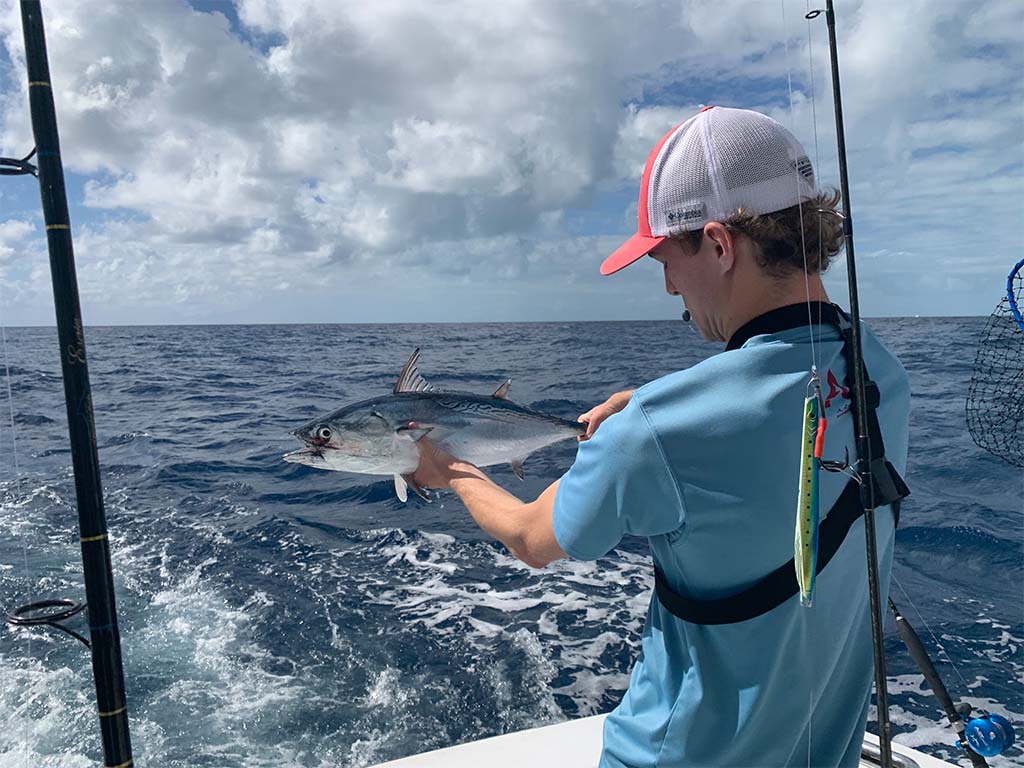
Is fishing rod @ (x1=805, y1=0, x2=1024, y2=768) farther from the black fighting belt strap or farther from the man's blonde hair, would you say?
the man's blonde hair

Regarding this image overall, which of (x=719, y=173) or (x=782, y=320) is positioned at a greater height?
(x=719, y=173)

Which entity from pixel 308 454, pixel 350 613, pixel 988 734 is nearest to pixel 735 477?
pixel 988 734

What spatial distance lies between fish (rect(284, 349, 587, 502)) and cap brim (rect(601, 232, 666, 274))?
3.61ft

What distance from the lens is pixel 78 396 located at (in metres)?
2.30

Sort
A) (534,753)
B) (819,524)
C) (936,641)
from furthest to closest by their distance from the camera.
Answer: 1. (936,641)
2. (534,753)
3. (819,524)

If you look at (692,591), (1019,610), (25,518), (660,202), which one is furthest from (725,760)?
(25,518)

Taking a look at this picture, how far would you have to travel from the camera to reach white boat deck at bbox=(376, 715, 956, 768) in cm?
312

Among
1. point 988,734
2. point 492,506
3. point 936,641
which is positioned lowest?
point 936,641

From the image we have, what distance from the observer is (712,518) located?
1.23 metres

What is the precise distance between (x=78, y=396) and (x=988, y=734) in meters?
2.99

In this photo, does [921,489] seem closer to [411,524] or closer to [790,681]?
[411,524]

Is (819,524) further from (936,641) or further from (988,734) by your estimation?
(936,641)

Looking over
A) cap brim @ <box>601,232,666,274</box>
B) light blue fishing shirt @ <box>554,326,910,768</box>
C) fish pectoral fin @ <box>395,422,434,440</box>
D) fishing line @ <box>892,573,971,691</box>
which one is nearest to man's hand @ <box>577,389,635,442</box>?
fish pectoral fin @ <box>395,422,434,440</box>

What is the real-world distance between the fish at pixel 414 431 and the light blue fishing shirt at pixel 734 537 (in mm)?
1288
